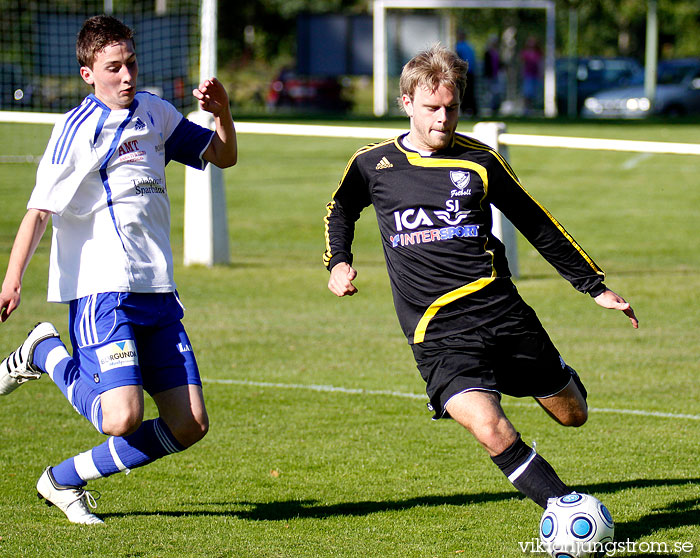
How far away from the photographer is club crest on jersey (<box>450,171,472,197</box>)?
427 cm

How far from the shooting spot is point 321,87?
41656 mm

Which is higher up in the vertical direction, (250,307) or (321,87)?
(321,87)

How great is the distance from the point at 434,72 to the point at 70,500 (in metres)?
2.43

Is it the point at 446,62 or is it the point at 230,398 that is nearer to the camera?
the point at 446,62

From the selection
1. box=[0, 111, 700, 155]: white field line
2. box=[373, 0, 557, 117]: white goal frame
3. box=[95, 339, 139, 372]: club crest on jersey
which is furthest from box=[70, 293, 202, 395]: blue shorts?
box=[373, 0, 557, 117]: white goal frame

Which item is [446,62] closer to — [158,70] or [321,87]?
[158,70]

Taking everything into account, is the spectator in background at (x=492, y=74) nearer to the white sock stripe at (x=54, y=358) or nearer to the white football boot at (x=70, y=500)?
the white sock stripe at (x=54, y=358)

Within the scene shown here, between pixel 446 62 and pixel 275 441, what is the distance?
2700 mm

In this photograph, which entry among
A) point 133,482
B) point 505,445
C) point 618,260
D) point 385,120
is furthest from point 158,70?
point 505,445

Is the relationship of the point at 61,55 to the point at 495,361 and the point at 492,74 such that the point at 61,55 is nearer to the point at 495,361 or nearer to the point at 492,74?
the point at 492,74

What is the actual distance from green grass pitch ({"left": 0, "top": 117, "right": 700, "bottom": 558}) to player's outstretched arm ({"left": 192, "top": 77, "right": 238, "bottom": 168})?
63.5 inches

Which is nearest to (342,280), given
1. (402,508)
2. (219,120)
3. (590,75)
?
(219,120)

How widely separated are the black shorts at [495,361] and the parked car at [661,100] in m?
34.0

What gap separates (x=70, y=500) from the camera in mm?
4719
